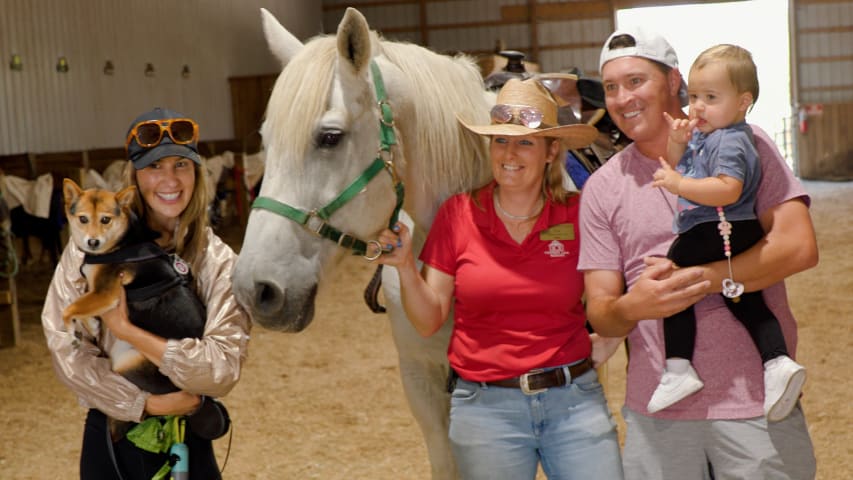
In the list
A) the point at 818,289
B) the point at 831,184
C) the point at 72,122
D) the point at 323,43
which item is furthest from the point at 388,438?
the point at 831,184

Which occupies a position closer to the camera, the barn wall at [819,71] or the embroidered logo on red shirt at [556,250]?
the embroidered logo on red shirt at [556,250]

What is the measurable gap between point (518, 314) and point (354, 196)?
47 centimetres

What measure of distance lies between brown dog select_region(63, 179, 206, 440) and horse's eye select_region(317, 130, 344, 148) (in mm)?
462

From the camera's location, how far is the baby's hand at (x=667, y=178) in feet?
5.49

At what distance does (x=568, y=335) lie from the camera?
76.2 inches

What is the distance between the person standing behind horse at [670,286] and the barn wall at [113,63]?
10294 mm

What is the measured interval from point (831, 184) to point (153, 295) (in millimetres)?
15773

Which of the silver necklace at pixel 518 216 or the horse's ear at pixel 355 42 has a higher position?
the horse's ear at pixel 355 42

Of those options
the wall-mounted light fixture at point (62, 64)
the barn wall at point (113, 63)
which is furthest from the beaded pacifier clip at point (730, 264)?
Result: the wall-mounted light fixture at point (62, 64)

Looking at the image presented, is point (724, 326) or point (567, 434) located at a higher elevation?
point (724, 326)

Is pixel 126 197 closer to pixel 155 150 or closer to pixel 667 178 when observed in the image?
pixel 155 150

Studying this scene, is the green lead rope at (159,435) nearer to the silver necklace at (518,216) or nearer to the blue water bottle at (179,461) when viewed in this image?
the blue water bottle at (179,461)

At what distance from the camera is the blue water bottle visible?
6.62ft

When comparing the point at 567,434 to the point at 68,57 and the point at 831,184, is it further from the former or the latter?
the point at 831,184
